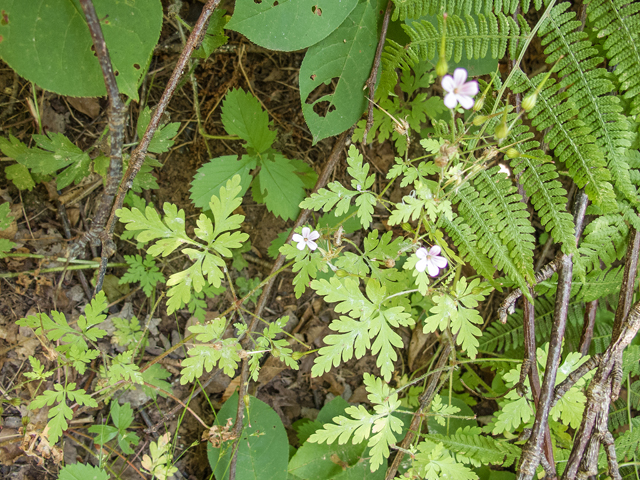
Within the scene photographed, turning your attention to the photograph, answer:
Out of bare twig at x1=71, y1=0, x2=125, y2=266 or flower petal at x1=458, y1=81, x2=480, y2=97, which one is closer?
flower petal at x1=458, y1=81, x2=480, y2=97

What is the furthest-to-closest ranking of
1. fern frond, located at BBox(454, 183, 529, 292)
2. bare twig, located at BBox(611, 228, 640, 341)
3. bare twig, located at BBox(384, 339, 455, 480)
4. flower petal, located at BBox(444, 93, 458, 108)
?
bare twig, located at BBox(384, 339, 455, 480) → bare twig, located at BBox(611, 228, 640, 341) → fern frond, located at BBox(454, 183, 529, 292) → flower petal, located at BBox(444, 93, 458, 108)

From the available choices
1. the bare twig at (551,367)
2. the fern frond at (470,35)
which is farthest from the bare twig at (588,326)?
the fern frond at (470,35)

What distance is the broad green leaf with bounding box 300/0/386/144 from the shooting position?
1892 mm

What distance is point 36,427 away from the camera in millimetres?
2148

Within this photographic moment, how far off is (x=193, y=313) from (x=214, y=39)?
168cm

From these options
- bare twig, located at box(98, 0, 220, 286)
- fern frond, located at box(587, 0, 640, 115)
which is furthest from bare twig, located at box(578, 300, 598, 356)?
bare twig, located at box(98, 0, 220, 286)

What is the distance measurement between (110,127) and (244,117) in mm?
809

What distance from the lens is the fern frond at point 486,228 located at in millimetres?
1837

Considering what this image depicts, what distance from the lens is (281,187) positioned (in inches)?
90.4

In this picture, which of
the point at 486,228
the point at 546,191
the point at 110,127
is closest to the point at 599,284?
the point at 546,191

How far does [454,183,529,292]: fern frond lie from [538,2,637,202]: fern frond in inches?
19.5

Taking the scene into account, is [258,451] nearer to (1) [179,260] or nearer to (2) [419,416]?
(2) [419,416]

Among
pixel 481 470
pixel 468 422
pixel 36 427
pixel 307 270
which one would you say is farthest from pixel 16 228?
pixel 481 470

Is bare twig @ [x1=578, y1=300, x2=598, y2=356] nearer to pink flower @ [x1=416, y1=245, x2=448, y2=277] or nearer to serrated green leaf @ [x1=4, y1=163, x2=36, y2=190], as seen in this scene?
pink flower @ [x1=416, y1=245, x2=448, y2=277]
